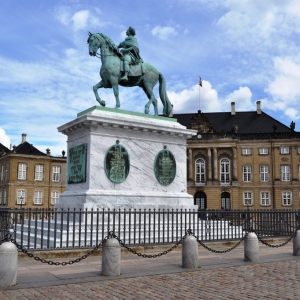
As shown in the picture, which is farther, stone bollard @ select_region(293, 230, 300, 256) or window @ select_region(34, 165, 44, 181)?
window @ select_region(34, 165, 44, 181)

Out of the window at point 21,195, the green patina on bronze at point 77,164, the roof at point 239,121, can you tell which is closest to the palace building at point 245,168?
the roof at point 239,121

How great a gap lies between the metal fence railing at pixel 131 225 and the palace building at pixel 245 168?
4542cm

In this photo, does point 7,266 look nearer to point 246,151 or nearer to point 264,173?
point 246,151

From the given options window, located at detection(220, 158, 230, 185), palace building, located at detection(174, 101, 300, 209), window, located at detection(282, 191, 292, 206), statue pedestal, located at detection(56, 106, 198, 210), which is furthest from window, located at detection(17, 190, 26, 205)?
statue pedestal, located at detection(56, 106, 198, 210)

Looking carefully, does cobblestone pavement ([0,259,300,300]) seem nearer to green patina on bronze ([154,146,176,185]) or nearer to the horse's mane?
green patina on bronze ([154,146,176,185])

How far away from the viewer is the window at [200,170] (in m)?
65.1

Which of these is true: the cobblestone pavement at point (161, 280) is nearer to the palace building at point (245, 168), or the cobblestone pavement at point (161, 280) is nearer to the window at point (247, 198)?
the palace building at point (245, 168)

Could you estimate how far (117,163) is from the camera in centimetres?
1387

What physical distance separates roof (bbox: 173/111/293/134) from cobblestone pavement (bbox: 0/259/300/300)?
57.5m

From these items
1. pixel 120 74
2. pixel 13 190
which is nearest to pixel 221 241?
pixel 120 74

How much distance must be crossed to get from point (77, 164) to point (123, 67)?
3.95 m

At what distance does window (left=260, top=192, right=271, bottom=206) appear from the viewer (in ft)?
206

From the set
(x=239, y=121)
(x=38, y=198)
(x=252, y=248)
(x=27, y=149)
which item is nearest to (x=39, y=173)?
(x=38, y=198)

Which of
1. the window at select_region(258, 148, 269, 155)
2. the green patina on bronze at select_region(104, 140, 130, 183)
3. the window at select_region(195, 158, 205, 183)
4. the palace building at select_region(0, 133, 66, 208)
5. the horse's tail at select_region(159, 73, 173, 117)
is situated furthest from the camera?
the window at select_region(195, 158, 205, 183)
